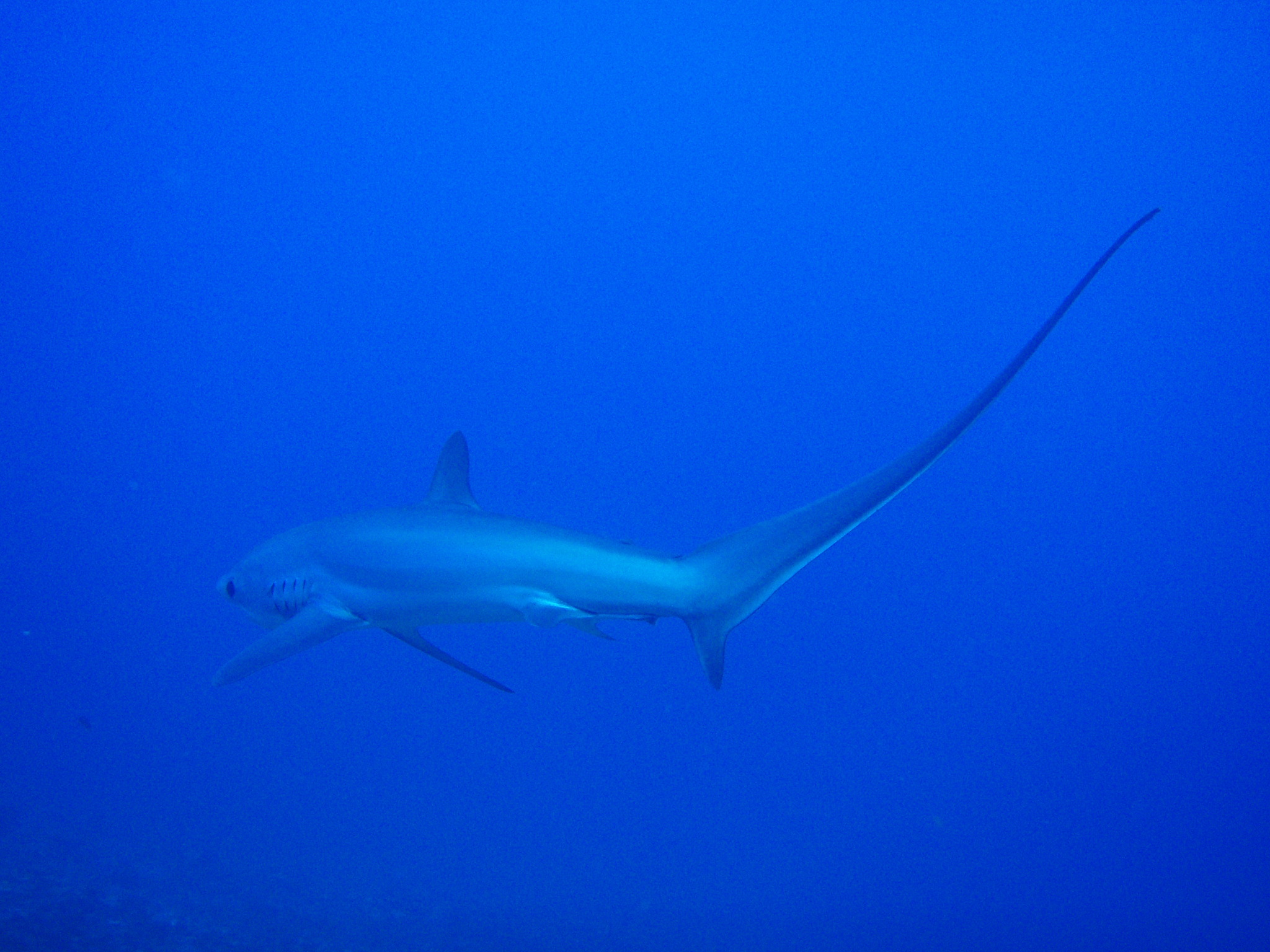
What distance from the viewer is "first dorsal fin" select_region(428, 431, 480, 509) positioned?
11.9 feet

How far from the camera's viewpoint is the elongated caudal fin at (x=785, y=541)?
224cm

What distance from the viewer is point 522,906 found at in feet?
39.2

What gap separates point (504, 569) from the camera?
2.94 m

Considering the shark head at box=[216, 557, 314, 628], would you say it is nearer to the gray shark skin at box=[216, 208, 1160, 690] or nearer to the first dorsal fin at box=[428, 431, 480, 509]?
the gray shark skin at box=[216, 208, 1160, 690]

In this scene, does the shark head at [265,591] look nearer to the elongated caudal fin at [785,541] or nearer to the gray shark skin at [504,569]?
the gray shark skin at [504,569]

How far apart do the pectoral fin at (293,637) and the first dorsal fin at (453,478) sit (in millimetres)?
656

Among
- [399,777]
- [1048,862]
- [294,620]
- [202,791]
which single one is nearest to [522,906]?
[399,777]

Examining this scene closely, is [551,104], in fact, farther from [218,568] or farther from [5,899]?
[5,899]

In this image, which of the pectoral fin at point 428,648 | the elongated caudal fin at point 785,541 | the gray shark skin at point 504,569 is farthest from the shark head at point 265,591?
the elongated caudal fin at point 785,541

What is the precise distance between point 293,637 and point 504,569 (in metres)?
Result: 1.11

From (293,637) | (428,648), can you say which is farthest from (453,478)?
(293,637)

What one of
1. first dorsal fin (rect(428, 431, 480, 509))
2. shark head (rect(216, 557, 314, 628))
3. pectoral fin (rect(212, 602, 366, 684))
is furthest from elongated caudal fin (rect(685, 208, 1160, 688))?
shark head (rect(216, 557, 314, 628))

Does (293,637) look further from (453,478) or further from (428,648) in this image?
(453,478)

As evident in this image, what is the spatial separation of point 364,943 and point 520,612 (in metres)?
7.66
